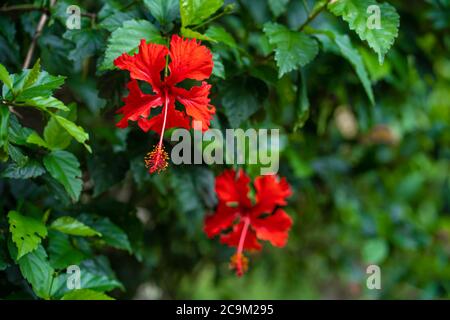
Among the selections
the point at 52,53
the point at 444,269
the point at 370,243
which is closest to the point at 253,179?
the point at 52,53

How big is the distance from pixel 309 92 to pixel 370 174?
1.95 ft

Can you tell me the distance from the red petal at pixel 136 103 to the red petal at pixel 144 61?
0.09 ft

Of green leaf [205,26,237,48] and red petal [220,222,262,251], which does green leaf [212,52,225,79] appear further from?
red petal [220,222,262,251]

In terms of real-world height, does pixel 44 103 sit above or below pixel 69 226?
above

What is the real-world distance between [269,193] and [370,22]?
426 millimetres

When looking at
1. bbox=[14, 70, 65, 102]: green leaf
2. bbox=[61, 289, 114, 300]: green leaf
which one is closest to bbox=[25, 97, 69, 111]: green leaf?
bbox=[14, 70, 65, 102]: green leaf

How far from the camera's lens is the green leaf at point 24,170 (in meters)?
1.06

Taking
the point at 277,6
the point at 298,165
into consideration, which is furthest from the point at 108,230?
the point at 298,165

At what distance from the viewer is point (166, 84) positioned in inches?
41.1

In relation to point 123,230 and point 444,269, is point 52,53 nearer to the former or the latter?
point 123,230

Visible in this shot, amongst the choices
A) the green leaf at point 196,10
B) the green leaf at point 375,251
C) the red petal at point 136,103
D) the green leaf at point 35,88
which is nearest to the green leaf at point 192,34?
the green leaf at point 196,10

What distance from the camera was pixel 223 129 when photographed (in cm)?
128

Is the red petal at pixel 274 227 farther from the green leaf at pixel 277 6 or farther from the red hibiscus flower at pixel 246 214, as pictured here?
the green leaf at pixel 277 6

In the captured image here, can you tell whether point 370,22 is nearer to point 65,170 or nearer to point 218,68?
point 218,68
